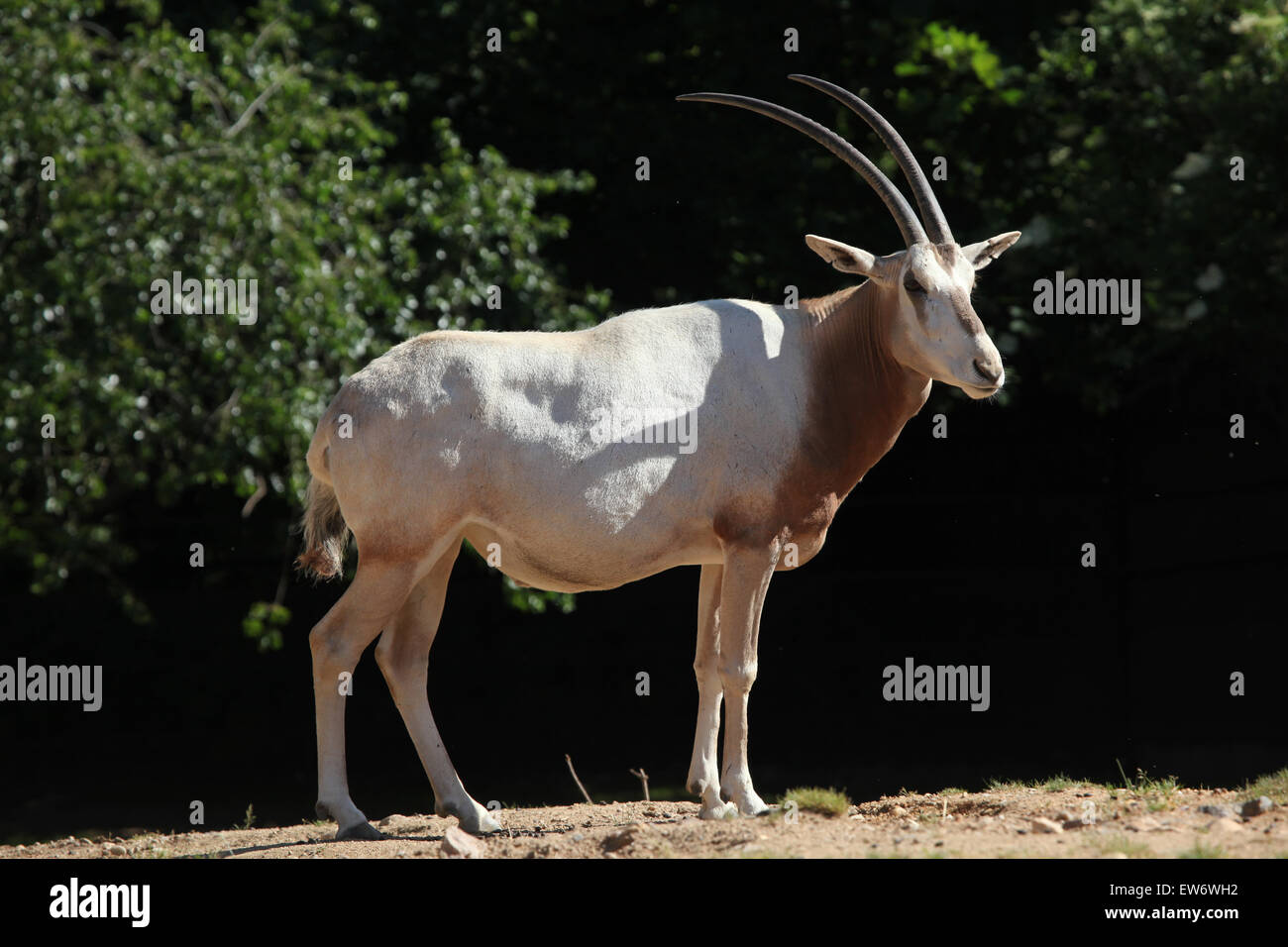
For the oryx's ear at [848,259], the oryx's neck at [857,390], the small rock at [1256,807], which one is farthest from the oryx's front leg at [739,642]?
the small rock at [1256,807]

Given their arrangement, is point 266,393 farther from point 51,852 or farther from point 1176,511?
point 1176,511

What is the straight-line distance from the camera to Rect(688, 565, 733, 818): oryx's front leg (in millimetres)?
6980

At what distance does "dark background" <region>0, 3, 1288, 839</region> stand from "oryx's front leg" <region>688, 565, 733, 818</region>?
5782mm

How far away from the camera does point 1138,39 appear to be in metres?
13.1

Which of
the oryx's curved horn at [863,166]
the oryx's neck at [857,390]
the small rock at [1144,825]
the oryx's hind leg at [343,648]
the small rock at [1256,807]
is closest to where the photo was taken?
the small rock at [1144,825]

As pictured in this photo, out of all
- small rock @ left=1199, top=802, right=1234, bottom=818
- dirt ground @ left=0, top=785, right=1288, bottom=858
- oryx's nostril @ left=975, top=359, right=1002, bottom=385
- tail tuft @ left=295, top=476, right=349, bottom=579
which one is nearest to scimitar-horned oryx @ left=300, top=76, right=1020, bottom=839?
oryx's nostril @ left=975, top=359, right=1002, bottom=385

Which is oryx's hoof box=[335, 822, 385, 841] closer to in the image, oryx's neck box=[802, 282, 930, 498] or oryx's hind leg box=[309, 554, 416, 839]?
oryx's hind leg box=[309, 554, 416, 839]

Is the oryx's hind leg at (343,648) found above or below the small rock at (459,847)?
above

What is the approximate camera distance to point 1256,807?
644 cm

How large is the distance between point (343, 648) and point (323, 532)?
2.84 ft

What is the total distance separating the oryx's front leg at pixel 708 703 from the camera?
6.98m

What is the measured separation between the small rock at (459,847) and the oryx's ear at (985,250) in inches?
140

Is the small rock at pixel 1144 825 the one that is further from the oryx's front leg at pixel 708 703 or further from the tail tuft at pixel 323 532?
the tail tuft at pixel 323 532

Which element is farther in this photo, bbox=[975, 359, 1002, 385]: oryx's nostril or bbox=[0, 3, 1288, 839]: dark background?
bbox=[0, 3, 1288, 839]: dark background
